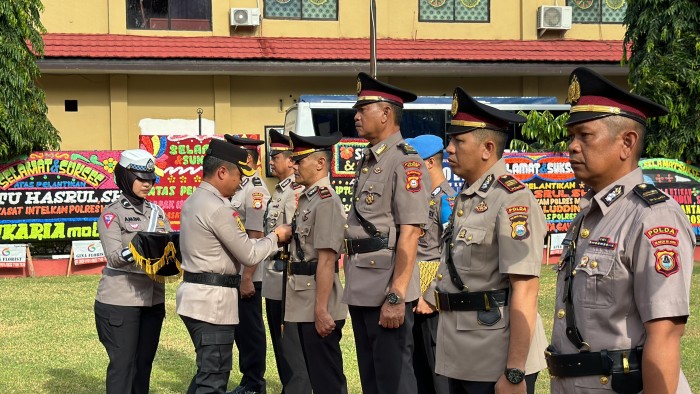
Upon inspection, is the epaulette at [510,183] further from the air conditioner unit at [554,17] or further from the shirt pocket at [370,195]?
the air conditioner unit at [554,17]

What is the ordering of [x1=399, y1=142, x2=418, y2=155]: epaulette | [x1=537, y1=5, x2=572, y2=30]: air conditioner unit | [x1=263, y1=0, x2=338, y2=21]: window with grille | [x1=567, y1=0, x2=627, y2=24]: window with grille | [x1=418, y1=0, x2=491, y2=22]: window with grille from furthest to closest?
[x1=567, y1=0, x2=627, y2=24]: window with grille
[x1=418, y1=0, x2=491, y2=22]: window with grille
[x1=537, y1=5, x2=572, y2=30]: air conditioner unit
[x1=263, y1=0, x2=338, y2=21]: window with grille
[x1=399, y1=142, x2=418, y2=155]: epaulette

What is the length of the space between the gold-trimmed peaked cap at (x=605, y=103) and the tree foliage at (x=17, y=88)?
13.5 metres

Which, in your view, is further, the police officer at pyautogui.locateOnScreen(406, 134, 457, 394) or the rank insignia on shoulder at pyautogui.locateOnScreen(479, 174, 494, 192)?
the police officer at pyautogui.locateOnScreen(406, 134, 457, 394)

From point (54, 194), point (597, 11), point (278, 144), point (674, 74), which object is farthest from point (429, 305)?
point (597, 11)

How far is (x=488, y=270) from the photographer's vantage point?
4281 mm

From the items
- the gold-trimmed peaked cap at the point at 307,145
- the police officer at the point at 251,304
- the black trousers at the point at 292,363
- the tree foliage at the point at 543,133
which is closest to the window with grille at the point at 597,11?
the tree foliage at the point at 543,133

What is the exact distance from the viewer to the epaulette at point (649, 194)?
3180 mm

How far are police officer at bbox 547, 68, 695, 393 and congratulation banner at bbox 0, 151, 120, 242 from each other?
507 inches

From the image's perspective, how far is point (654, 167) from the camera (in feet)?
56.1

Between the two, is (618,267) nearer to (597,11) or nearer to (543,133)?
(543,133)

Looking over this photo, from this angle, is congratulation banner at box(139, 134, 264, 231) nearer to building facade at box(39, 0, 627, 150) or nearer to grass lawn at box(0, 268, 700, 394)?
grass lawn at box(0, 268, 700, 394)

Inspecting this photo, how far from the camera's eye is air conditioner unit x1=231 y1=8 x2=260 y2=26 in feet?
72.8

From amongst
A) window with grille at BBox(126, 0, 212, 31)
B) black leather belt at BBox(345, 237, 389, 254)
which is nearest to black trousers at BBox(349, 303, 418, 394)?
black leather belt at BBox(345, 237, 389, 254)

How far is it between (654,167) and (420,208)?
12477 mm
